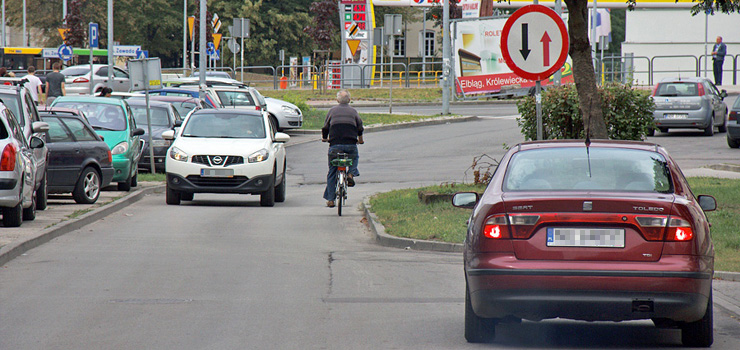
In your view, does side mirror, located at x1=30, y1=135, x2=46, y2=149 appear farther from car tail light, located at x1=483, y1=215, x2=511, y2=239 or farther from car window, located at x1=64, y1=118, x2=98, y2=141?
car tail light, located at x1=483, y1=215, x2=511, y2=239

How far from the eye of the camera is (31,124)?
15.2m

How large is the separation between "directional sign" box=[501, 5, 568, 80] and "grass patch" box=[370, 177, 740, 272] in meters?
2.24

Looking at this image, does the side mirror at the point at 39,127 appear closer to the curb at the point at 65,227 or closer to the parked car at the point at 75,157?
the curb at the point at 65,227

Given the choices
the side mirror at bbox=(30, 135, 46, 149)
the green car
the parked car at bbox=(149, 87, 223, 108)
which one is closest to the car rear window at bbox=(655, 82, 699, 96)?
the parked car at bbox=(149, 87, 223, 108)

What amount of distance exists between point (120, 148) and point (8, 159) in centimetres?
694

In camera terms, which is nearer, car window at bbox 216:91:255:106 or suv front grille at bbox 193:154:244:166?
suv front grille at bbox 193:154:244:166

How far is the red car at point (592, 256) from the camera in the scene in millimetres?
6434

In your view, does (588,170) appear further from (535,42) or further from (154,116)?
(154,116)

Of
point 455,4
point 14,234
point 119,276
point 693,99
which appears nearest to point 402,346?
point 119,276

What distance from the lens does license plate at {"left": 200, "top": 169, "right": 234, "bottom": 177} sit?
18.0 metres

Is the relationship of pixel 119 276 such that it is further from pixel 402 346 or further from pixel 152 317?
pixel 402 346

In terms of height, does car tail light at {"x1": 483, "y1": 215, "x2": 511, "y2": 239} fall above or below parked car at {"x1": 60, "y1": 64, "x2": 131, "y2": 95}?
below

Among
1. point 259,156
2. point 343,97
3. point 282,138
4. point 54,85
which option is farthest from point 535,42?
point 54,85

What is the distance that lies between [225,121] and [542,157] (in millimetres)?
12585
